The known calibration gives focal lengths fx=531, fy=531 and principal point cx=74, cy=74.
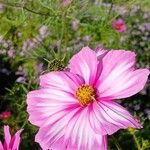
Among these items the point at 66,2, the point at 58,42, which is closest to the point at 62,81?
the point at 66,2

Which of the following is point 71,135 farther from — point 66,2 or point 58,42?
point 58,42

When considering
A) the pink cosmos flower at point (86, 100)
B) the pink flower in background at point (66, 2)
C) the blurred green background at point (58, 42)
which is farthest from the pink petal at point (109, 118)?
the blurred green background at point (58, 42)

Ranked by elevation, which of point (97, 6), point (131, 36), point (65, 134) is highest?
point (97, 6)

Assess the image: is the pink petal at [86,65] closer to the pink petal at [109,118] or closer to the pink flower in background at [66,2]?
the pink petal at [109,118]

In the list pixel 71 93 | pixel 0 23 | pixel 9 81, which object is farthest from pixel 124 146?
pixel 71 93

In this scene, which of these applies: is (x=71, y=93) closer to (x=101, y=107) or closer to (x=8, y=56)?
(x=101, y=107)

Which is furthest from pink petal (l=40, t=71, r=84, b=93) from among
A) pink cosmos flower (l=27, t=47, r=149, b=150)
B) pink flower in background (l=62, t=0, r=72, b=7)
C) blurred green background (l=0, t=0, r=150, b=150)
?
blurred green background (l=0, t=0, r=150, b=150)

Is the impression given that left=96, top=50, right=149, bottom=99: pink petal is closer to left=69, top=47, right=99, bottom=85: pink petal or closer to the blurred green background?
left=69, top=47, right=99, bottom=85: pink petal
